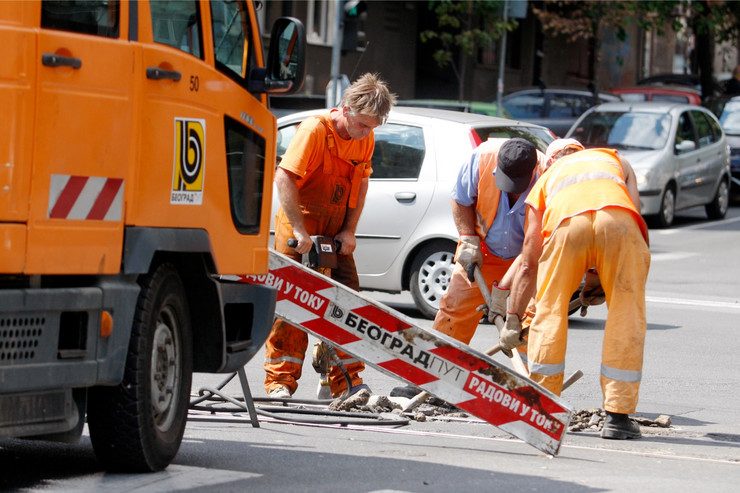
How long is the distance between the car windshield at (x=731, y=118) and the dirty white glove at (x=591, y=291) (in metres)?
17.7

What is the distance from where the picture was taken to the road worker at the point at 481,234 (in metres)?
7.46

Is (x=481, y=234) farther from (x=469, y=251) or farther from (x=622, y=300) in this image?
(x=622, y=300)

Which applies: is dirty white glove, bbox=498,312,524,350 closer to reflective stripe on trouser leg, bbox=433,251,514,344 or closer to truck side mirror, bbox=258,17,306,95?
reflective stripe on trouser leg, bbox=433,251,514,344

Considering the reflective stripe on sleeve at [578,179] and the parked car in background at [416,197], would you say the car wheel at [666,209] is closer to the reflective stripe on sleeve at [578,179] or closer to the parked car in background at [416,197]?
the parked car in background at [416,197]

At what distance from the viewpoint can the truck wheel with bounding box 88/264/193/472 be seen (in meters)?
5.13

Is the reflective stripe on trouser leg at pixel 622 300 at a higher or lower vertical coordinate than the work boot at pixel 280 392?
higher

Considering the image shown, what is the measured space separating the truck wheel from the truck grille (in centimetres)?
48

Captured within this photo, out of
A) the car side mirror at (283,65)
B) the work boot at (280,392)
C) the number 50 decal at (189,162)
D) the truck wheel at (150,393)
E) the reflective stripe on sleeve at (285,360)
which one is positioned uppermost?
the car side mirror at (283,65)

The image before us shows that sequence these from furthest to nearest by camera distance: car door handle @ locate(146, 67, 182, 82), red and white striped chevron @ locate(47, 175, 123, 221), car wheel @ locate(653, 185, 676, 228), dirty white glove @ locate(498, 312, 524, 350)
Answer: car wheel @ locate(653, 185, 676, 228) → dirty white glove @ locate(498, 312, 524, 350) → car door handle @ locate(146, 67, 182, 82) → red and white striped chevron @ locate(47, 175, 123, 221)

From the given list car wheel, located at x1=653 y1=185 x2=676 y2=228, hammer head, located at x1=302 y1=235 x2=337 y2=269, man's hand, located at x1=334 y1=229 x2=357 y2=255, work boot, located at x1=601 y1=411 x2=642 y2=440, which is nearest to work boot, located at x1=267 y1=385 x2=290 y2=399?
hammer head, located at x1=302 y1=235 x2=337 y2=269

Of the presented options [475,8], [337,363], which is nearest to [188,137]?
[337,363]

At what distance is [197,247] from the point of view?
5.46 metres

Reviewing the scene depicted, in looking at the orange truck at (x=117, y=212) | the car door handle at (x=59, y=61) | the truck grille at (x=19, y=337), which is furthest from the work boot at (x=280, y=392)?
the car door handle at (x=59, y=61)

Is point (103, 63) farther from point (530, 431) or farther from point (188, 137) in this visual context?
Answer: point (530, 431)
